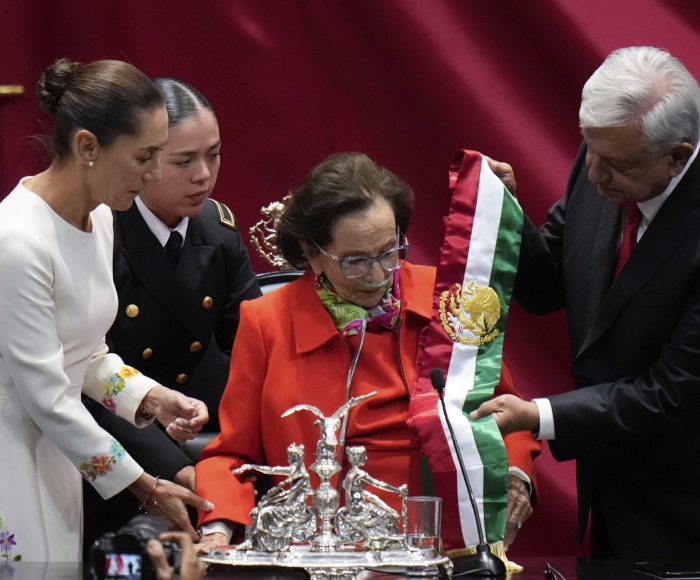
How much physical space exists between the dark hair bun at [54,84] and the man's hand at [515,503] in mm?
1112

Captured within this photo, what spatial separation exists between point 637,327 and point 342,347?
0.58 metres

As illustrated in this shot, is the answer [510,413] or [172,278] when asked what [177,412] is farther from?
[510,413]

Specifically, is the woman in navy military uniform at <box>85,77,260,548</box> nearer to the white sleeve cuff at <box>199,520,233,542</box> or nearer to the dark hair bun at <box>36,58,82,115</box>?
the white sleeve cuff at <box>199,520,233,542</box>

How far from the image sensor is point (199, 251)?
99.4 inches

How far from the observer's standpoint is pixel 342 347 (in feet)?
7.22

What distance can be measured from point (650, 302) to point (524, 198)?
3.92ft

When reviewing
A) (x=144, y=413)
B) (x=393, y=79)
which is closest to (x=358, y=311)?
(x=144, y=413)

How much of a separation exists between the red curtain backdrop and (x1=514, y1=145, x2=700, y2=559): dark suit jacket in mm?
→ 1056

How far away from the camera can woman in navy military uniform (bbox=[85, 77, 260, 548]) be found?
238cm

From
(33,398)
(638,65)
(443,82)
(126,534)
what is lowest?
(126,534)

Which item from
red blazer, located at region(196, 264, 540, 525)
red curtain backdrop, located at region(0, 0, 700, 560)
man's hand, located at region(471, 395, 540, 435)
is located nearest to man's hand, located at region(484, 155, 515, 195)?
red blazer, located at region(196, 264, 540, 525)

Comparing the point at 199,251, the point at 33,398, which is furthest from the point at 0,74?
the point at 33,398

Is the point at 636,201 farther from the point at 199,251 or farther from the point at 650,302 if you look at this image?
the point at 199,251

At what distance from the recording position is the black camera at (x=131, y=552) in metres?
1.31
